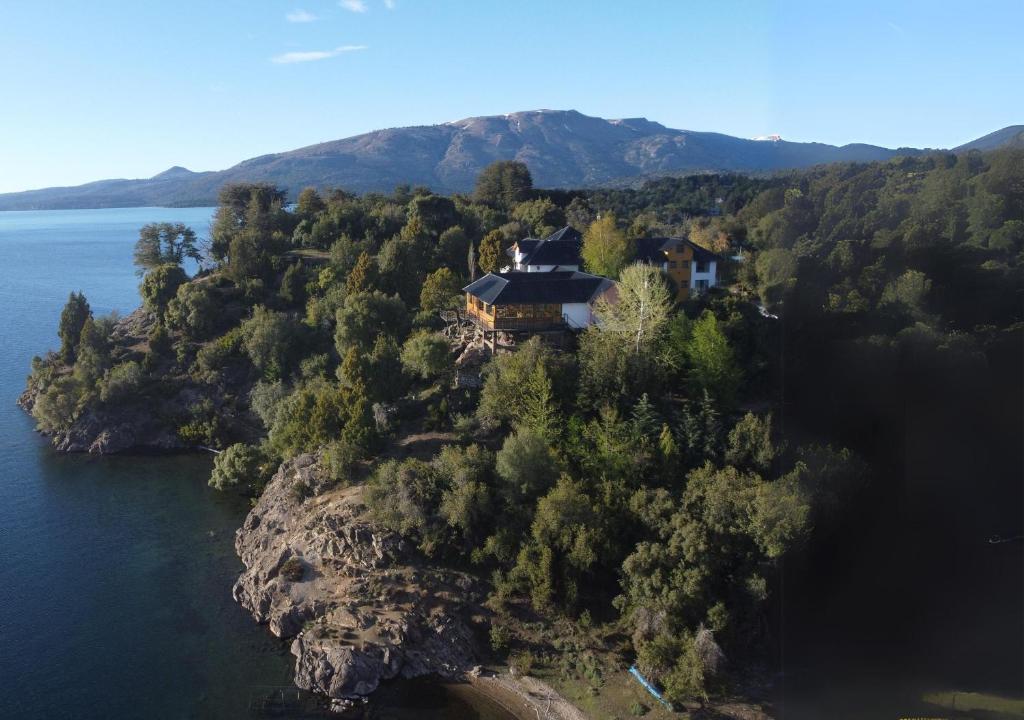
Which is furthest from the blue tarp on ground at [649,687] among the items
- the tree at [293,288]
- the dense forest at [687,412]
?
the tree at [293,288]

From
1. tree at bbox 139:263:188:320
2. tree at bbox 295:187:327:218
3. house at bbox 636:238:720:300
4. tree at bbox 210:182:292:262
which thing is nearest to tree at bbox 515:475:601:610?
house at bbox 636:238:720:300

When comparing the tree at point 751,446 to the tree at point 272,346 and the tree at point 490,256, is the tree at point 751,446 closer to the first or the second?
the tree at point 490,256

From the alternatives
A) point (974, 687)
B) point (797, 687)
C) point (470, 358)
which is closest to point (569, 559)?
point (797, 687)

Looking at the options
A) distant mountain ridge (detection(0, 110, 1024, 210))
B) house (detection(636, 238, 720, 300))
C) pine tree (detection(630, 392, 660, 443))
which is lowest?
pine tree (detection(630, 392, 660, 443))

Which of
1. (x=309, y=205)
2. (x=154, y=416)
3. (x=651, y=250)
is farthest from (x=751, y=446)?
(x=309, y=205)

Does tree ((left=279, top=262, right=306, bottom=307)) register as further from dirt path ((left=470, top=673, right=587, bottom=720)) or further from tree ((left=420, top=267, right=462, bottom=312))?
dirt path ((left=470, top=673, right=587, bottom=720))
